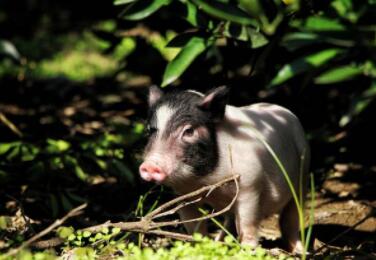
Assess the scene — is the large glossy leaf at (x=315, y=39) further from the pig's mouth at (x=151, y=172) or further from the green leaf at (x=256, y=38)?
the green leaf at (x=256, y=38)

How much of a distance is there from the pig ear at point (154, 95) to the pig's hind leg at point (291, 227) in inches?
45.8

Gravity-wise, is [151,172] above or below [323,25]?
below

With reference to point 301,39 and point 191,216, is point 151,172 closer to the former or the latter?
point 191,216

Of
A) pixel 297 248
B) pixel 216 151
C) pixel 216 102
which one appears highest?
pixel 216 102

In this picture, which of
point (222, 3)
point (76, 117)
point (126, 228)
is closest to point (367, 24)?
point (222, 3)

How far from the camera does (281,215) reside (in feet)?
15.9

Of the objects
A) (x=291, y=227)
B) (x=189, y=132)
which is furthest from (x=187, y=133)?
(x=291, y=227)

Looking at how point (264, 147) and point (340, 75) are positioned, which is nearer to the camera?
point (340, 75)

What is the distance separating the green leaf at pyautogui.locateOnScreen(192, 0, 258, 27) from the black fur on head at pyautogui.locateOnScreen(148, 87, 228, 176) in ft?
1.48

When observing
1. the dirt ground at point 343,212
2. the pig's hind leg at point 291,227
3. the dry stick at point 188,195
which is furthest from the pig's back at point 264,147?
the dirt ground at point 343,212

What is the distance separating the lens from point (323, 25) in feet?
9.64

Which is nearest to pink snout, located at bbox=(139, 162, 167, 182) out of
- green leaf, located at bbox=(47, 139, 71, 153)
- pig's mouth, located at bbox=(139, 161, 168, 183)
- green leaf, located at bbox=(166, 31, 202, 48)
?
pig's mouth, located at bbox=(139, 161, 168, 183)

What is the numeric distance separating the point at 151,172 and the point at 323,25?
1.39m

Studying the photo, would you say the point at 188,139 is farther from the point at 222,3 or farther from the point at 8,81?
the point at 8,81
